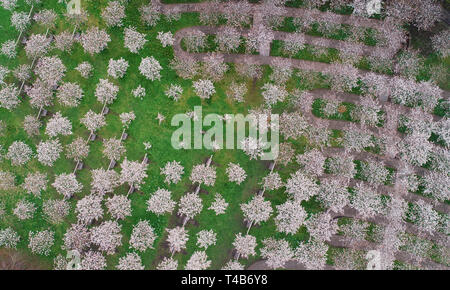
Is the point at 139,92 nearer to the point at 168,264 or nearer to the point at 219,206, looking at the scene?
the point at 219,206

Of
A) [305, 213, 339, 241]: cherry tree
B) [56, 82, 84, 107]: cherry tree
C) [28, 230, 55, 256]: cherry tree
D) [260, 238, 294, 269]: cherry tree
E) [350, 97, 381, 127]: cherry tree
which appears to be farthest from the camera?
[56, 82, 84, 107]: cherry tree

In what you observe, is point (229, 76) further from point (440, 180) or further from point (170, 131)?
point (440, 180)

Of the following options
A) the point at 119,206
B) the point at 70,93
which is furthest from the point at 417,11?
the point at 70,93

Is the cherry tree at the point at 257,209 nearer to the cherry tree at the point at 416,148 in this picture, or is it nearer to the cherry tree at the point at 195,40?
the cherry tree at the point at 416,148

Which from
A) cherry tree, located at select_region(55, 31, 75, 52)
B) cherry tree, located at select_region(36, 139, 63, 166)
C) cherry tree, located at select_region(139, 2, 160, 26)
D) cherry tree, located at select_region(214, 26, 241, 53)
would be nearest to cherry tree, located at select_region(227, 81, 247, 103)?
cherry tree, located at select_region(214, 26, 241, 53)

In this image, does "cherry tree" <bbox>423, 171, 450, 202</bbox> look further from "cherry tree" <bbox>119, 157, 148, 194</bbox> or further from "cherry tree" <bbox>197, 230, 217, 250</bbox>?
"cherry tree" <bbox>119, 157, 148, 194</bbox>

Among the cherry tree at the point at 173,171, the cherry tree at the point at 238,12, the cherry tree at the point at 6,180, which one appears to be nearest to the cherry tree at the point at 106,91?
the cherry tree at the point at 173,171
